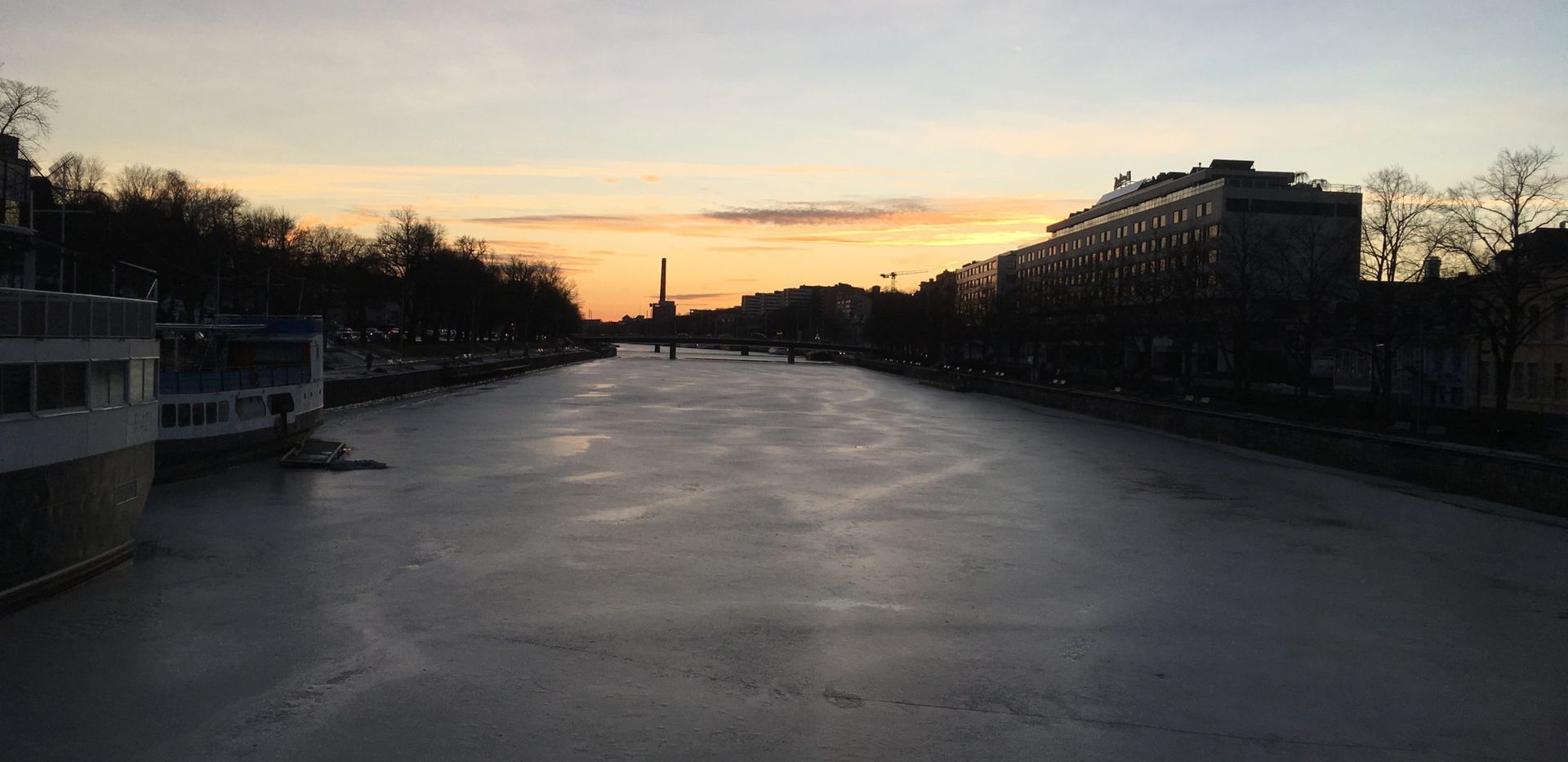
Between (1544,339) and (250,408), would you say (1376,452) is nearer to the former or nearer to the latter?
(1544,339)

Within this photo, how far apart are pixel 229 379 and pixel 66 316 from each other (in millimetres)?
19301

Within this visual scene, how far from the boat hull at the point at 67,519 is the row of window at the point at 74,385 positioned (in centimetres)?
87

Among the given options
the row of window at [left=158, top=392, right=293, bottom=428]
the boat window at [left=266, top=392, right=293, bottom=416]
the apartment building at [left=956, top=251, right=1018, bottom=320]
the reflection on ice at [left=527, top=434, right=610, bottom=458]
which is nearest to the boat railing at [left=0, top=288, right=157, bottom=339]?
the row of window at [left=158, top=392, right=293, bottom=428]

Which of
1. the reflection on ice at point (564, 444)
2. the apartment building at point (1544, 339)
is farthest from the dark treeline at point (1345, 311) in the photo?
the reflection on ice at point (564, 444)

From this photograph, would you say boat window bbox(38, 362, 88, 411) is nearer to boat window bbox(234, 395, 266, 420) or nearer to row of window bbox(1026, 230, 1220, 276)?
boat window bbox(234, 395, 266, 420)

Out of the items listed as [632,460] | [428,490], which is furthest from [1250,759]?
[632,460]

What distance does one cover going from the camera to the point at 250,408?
35.3 metres

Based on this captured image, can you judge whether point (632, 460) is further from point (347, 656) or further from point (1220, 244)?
point (1220, 244)

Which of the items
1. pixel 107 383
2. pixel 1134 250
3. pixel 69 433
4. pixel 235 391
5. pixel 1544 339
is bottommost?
pixel 235 391

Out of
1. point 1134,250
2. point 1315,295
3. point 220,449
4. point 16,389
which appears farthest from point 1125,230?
point 16,389

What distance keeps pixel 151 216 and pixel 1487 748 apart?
2364 inches

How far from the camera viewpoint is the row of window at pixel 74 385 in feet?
48.2

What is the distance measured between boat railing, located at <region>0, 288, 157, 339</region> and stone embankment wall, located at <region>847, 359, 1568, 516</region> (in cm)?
3279

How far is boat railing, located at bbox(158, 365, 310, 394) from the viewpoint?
103ft
